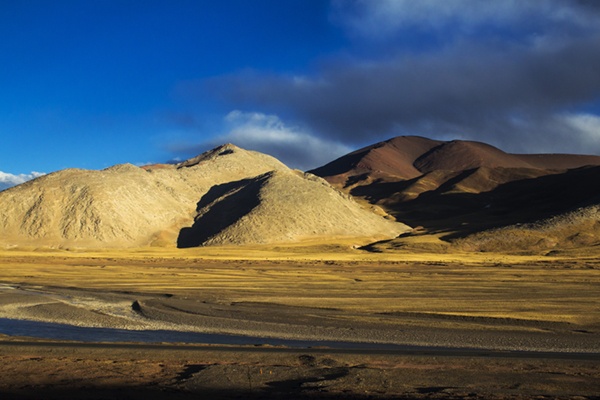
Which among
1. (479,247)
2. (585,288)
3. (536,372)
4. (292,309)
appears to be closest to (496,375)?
(536,372)

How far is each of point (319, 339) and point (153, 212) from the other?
4643 inches

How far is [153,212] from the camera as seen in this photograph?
442 feet

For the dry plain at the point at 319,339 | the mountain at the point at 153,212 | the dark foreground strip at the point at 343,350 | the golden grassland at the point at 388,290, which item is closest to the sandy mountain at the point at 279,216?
the mountain at the point at 153,212

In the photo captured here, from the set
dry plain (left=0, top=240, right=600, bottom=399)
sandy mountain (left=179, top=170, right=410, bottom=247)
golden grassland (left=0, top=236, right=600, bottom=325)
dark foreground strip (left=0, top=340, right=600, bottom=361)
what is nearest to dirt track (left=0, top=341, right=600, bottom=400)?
dry plain (left=0, top=240, right=600, bottom=399)

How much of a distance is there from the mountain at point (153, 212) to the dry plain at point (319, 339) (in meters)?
76.6

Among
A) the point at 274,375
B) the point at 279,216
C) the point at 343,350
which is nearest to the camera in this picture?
the point at 274,375

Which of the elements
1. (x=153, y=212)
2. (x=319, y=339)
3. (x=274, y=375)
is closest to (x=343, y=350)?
(x=319, y=339)

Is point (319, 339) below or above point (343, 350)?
below

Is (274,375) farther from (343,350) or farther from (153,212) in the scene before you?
(153,212)

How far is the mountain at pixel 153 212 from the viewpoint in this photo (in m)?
120

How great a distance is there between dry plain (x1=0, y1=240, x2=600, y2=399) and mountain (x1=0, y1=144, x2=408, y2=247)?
7661 centimetres

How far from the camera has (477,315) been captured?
27.4 m

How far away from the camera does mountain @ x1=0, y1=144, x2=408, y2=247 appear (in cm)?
12050

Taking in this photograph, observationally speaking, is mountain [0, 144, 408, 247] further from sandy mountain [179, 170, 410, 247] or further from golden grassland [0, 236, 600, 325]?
golden grassland [0, 236, 600, 325]
